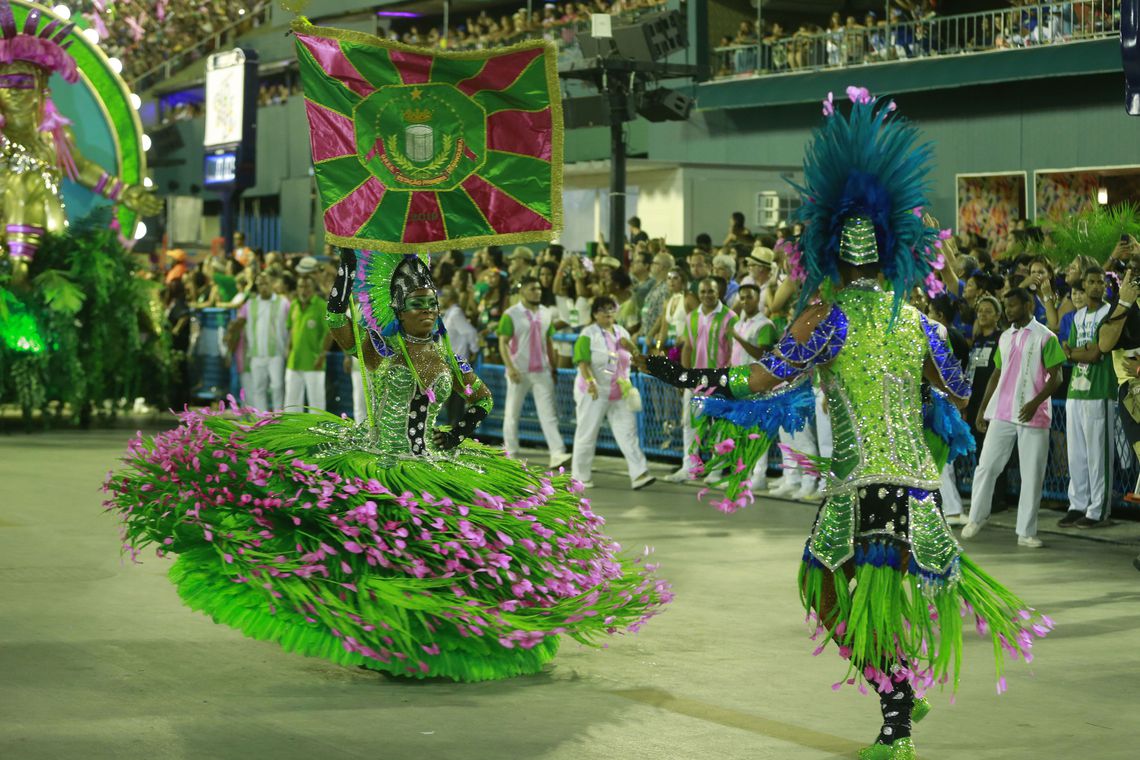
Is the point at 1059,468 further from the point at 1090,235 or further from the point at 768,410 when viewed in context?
the point at 768,410

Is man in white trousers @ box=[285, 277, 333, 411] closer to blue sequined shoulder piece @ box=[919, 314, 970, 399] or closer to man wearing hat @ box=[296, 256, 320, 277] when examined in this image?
man wearing hat @ box=[296, 256, 320, 277]

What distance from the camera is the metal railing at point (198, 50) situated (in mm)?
44406

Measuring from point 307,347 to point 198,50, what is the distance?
3063 centimetres

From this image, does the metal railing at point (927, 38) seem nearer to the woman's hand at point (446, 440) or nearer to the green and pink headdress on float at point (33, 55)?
the green and pink headdress on float at point (33, 55)

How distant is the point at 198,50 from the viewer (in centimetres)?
4669

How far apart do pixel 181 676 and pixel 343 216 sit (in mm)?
2205

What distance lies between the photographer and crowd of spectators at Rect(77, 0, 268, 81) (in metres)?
42.8

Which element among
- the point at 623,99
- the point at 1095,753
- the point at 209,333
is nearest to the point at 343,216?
the point at 1095,753

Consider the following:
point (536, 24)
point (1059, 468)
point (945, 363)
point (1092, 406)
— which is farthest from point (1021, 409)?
point (536, 24)

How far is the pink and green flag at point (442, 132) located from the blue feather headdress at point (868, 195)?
1677mm

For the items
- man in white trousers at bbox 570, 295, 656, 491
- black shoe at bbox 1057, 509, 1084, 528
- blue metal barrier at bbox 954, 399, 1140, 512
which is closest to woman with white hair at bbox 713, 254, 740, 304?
man in white trousers at bbox 570, 295, 656, 491

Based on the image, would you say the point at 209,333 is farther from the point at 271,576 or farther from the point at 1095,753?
the point at 1095,753

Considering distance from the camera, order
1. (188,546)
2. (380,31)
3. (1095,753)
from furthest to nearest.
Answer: (380,31), (188,546), (1095,753)

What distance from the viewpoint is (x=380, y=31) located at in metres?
39.9
